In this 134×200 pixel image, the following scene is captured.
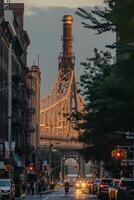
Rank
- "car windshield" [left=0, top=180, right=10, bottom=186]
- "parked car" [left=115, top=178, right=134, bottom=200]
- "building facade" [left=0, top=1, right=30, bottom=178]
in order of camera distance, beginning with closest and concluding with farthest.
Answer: "parked car" [left=115, top=178, right=134, bottom=200]
"car windshield" [left=0, top=180, right=10, bottom=186]
"building facade" [left=0, top=1, right=30, bottom=178]

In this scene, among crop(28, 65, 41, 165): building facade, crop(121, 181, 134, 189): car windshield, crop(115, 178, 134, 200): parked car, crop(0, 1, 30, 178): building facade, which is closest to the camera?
crop(115, 178, 134, 200): parked car

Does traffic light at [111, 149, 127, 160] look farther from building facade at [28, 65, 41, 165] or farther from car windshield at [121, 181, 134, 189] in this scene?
building facade at [28, 65, 41, 165]

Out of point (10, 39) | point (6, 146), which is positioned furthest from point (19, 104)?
point (6, 146)

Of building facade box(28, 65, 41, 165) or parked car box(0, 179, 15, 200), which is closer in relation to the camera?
parked car box(0, 179, 15, 200)

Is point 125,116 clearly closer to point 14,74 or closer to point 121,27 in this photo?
point 121,27

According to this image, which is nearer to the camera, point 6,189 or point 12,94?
point 6,189

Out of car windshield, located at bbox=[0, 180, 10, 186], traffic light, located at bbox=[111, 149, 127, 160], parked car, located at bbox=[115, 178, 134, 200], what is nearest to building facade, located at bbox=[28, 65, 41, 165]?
traffic light, located at bbox=[111, 149, 127, 160]

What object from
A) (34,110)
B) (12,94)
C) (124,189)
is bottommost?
(124,189)

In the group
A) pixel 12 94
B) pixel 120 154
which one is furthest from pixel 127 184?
pixel 12 94

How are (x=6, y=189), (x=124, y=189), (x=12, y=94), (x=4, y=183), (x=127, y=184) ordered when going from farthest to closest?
(x=12, y=94), (x=4, y=183), (x=6, y=189), (x=127, y=184), (x=124, y=189)

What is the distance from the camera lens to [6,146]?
83.6 metres

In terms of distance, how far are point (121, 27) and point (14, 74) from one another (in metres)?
96.3

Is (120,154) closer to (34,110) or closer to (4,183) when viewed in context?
(4,183)

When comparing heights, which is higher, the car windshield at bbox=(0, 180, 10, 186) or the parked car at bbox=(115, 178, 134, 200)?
the car windshield at bbox=(0, 180, 10, 186)
